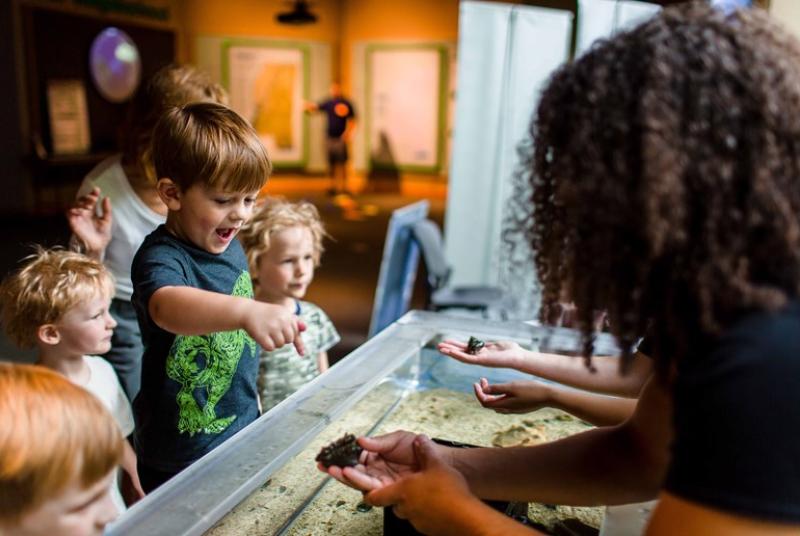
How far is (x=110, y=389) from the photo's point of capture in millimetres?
2020

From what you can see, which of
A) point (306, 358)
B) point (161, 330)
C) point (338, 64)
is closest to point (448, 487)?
point (161, 330)

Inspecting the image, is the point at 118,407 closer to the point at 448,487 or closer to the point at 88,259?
the point at 88,259

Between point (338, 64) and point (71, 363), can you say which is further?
point (338, 64)

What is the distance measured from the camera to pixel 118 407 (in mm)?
2010

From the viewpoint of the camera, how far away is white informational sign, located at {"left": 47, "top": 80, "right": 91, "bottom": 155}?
8789mm

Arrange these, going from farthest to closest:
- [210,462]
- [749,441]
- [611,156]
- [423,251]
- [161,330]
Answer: [423,251] < [161,330] < [210,462] < [611,156] < [749,441]

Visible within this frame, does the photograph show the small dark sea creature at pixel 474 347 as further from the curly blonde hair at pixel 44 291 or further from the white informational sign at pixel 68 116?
the white informational sign at pixel 68 116

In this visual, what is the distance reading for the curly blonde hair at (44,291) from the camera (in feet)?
5.98

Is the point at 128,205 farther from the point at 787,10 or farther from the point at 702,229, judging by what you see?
the point at 787,10

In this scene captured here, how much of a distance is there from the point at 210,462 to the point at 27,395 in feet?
1.81

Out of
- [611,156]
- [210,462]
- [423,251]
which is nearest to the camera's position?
[611,156]

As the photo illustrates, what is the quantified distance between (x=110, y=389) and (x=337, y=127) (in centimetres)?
1021

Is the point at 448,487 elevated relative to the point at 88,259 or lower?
lower

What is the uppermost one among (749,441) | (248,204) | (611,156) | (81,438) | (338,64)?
(338,64)
